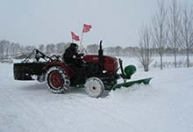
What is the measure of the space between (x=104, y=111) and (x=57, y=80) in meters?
3.13

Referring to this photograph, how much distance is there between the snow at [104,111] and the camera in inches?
211

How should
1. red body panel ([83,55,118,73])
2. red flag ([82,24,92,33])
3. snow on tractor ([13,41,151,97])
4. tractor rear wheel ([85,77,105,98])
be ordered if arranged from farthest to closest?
red flag ([82,24,92,33]) < red body panel ([83,55,118,73]) < snow on tractor ([13,41,151,97]) < tractor rear wheel ([85,77,105,98])

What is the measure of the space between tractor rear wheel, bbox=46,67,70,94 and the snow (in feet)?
0.85


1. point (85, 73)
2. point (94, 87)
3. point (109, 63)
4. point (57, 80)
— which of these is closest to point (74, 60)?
point (85, 73)

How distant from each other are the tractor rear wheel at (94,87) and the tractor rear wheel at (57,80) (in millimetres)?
908

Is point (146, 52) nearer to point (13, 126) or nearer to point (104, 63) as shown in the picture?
point (104, 63)

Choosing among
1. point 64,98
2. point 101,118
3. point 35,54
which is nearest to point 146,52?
point 35,54

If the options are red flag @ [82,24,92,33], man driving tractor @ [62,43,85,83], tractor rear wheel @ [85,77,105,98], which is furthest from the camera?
red flag @ [82,24,92,33]

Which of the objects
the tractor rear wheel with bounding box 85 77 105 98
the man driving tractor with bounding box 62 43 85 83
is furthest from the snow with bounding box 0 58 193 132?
the man driving tractor with bounding box 62 43 85 83

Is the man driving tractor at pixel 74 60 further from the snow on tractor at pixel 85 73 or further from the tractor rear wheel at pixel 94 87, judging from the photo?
the tractor rear wheel at pixel 94 87

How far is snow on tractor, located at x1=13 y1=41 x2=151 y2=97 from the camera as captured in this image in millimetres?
8305

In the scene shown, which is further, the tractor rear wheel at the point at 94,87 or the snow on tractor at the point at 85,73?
the snow on tractor at the point at 85,73

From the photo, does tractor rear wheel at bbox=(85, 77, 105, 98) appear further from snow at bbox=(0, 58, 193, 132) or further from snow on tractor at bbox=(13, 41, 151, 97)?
snow at bbox=(0, 58, 193, 132)

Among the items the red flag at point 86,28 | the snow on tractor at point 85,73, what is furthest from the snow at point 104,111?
the red flag at point 86,28
